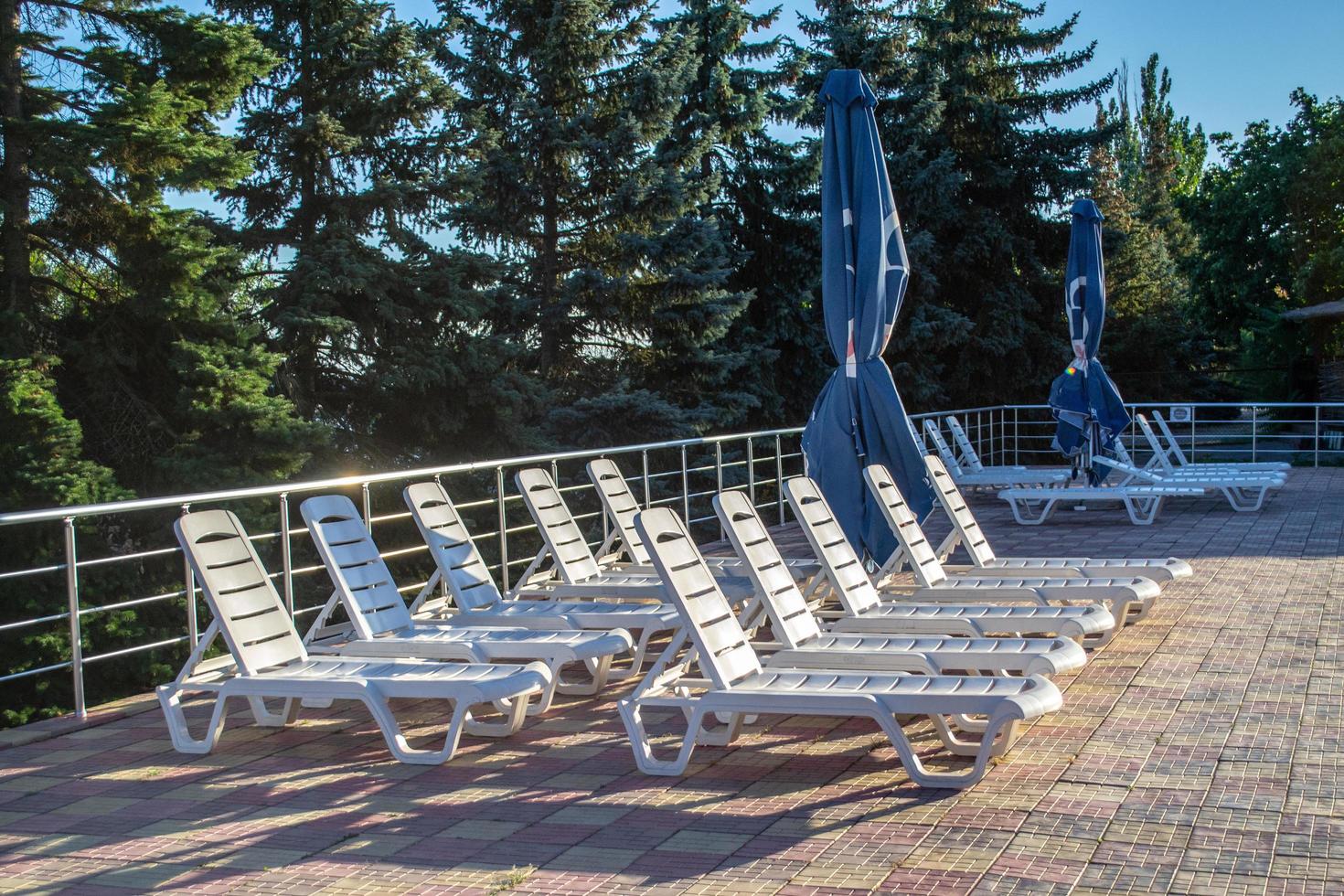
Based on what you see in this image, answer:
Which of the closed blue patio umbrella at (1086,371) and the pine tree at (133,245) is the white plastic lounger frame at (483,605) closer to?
the closed blue patio umbrella at (1086,371)

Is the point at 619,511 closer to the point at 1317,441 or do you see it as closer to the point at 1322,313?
the point at 1317,441

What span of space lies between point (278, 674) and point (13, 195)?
13.5 m

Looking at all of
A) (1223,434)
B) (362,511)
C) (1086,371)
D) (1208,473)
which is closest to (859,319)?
(1086,371)

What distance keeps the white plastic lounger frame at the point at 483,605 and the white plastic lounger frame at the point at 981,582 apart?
59.0 inches

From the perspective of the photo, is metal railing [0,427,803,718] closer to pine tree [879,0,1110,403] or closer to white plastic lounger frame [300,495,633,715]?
white plastic lounger frame [300,495,633,715]

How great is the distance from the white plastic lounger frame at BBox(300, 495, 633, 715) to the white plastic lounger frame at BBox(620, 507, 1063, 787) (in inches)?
23.4

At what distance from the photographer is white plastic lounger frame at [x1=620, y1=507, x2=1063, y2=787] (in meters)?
4.54

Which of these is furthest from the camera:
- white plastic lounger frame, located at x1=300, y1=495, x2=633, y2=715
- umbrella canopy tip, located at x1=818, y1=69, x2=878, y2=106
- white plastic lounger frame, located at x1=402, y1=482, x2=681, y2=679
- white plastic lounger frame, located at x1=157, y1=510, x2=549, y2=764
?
umbrella canopy tip, located at x1=818, y1=69, x2=878, y2=106

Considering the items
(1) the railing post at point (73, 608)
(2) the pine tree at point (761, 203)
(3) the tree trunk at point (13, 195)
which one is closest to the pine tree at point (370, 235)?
(3) the tree trunk at point (13, 195)

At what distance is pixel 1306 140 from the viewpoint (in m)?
32.2

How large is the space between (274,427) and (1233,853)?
14.4 m

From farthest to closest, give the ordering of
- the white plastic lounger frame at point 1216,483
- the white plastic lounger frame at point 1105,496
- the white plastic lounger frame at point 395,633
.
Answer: the white plastic lounger frame at point 1216,483 < the white plastic lounger frame at point 1105,496 < the white plastic lounger frame at point 395,633

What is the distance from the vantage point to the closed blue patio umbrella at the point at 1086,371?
13031 millimetres

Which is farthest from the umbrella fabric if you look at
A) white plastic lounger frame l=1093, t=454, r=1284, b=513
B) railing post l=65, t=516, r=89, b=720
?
white plastic lounger frame l=1093, t=454, r=1284, b=513
